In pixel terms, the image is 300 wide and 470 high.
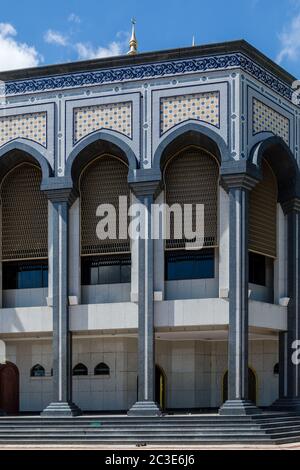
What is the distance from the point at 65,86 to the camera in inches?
1310

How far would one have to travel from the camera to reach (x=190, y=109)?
31.8 meters

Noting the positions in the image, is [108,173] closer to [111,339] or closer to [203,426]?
[111,339]

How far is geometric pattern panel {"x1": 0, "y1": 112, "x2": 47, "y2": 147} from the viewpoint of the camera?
3338cm

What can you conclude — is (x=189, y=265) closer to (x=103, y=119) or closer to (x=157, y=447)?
(x=103, y=119)

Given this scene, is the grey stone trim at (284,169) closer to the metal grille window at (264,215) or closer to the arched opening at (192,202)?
the metal grille window at (264,215)

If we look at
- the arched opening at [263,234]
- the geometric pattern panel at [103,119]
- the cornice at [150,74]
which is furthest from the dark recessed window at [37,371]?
the cornice at [150,74]

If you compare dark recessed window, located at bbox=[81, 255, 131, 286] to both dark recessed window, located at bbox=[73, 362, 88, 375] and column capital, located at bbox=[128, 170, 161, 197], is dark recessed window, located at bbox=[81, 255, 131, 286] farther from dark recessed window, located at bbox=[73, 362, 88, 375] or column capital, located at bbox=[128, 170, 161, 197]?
dark recessed window, located at bbox=[73, 362, 88, 375]

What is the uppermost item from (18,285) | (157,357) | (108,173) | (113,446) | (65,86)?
(65,86)

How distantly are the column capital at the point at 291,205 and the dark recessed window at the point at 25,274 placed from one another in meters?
8.55

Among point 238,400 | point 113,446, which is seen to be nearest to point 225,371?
point 238,400

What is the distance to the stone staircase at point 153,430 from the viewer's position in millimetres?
28922

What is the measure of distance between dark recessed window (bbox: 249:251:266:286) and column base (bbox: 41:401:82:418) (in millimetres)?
7409

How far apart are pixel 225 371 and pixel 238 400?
5393mm

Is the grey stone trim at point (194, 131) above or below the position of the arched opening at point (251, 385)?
above
